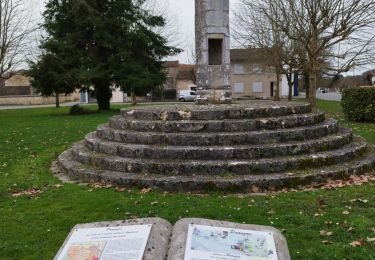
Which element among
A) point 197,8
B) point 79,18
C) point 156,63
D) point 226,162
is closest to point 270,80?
point 156,63

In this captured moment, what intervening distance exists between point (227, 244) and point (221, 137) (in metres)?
4.90

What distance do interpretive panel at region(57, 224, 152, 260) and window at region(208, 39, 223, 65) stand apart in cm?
896

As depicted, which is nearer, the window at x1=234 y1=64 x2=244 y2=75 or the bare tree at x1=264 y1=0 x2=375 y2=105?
the bare tree at x1=264 y1=0 x2=375 y2=105

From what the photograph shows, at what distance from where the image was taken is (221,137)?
7.66 metres

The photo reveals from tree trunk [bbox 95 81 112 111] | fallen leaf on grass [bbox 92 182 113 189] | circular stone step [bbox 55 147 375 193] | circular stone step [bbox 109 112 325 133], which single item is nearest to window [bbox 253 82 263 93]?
tree trunk [bbox 95 81 112 111]

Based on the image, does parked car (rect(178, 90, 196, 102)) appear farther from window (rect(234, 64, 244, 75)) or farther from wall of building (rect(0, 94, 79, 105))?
wall of building (rect(0, 94, 79, 105))

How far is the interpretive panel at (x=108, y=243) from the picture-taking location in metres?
2.72

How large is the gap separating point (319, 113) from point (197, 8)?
14.5ft

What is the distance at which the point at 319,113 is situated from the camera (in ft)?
31.0

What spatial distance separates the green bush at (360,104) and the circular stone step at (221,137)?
8.28m

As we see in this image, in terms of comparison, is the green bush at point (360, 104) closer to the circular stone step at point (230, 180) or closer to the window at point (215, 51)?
the window at point (215, 51)

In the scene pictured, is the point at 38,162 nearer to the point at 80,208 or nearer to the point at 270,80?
the point at 80,208

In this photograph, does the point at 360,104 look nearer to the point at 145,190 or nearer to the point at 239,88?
the point at 145,190

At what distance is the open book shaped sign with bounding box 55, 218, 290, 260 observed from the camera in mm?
2727
